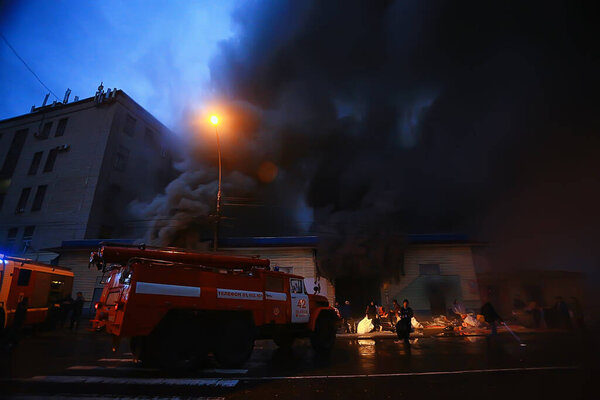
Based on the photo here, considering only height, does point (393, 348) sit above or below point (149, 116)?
below

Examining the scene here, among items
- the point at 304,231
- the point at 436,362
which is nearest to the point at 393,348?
the point at 436,362

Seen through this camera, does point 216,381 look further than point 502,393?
Yes

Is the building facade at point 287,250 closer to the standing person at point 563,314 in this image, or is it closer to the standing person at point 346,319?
the standing person at point 346,319

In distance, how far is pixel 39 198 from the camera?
87.2 ft

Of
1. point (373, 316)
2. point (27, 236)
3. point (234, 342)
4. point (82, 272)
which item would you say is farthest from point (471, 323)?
point (27, 236)

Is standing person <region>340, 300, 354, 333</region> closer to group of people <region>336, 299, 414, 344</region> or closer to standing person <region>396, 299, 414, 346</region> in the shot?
group of people <region>336, 299, 414, 344</region>

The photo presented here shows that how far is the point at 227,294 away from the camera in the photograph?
6.88m

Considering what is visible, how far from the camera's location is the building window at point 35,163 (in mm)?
28272

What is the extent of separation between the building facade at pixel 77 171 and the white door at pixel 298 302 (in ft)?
61.3

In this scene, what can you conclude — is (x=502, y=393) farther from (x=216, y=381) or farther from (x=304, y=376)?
(x=216, y=381)

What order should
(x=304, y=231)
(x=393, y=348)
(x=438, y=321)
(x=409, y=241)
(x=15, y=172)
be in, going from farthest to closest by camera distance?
(x=15, y=172) → (x=304, y=231) → (x=409, y=241) → (x=438, y=321) → (x=393, y=348)

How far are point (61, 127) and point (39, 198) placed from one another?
25.2ft

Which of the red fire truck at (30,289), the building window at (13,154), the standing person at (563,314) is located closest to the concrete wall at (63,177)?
the building window at (13,154)

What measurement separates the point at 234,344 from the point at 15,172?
117 ft
